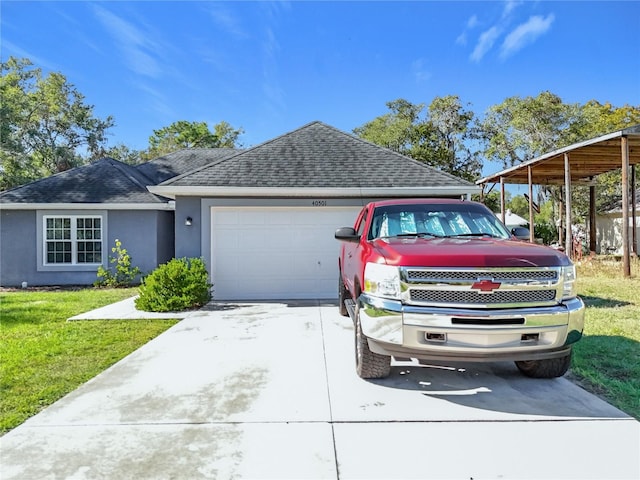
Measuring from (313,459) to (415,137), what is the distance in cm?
2825

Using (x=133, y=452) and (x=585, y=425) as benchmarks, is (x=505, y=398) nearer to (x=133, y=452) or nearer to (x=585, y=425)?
(x=585, y=425)

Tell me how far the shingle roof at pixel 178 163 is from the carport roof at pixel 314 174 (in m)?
6.84

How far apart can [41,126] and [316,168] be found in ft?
75.7

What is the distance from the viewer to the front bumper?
3662 millimetres

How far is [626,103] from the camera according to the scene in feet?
87.3

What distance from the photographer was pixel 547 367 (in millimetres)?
4512

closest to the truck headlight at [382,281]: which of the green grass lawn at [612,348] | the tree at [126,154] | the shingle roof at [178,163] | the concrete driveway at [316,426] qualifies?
the concrete driveway at [316,426]

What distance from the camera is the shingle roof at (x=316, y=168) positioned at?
33.0ft

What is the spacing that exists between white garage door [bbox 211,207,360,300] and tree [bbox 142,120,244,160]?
3035cm

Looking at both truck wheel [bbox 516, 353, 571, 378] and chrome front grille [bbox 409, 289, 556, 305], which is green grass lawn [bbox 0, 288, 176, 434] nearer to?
chrome front grille [bbox 409, 289, 556, 305]

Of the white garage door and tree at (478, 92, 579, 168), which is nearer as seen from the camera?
→ the white garage door

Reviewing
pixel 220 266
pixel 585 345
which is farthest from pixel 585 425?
pixel 220 266

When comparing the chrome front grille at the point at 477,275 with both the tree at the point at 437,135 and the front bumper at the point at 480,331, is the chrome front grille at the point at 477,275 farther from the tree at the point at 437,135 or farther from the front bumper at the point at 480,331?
the tree at the point at 437,135

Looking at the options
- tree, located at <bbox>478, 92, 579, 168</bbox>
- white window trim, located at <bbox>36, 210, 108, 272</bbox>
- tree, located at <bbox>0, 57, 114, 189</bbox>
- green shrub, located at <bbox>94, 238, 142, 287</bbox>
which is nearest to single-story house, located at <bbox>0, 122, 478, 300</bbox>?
green shrub, located at <bbox>94, 238, 142, 287</bbox>
